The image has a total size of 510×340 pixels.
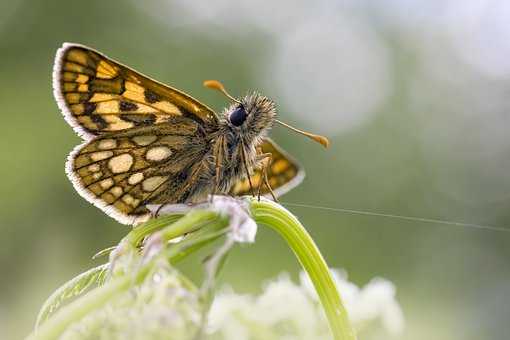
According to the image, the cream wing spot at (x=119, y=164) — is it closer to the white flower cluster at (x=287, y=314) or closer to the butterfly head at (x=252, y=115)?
the butterfly head at (x=252, y=115)

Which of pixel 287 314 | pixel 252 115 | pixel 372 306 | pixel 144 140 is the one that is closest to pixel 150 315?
pixel 287 314

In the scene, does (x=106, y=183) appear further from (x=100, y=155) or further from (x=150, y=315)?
(x=150, y=315)

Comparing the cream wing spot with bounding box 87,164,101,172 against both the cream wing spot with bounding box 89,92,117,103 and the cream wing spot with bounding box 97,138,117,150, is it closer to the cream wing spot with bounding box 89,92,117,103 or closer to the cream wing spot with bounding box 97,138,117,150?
the cream wing spot with bounding box 97,138,117,150

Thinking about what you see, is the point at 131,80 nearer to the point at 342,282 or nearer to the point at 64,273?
the point at 342,282

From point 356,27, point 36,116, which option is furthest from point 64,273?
point 356,27

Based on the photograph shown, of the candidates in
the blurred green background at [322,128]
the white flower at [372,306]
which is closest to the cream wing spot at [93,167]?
the white flower at [372,306]

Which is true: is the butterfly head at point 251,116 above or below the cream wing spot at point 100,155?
above

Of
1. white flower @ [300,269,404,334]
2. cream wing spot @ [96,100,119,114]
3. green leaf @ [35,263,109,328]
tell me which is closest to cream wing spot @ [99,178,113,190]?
cream wing spot @ [96,100,119,114]
